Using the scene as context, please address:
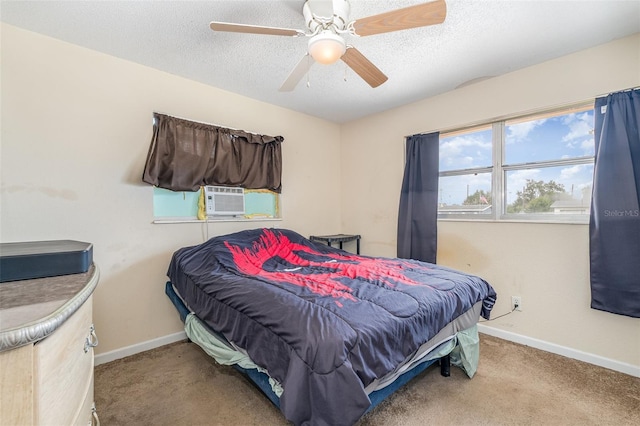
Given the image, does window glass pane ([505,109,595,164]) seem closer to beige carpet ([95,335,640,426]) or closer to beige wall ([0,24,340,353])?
beige carpet ([95,335,640,426])

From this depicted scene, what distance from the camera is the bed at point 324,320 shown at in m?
1.07

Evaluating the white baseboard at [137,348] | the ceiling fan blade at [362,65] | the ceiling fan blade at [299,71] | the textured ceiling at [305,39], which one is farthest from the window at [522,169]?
the white baseboard at [137,348]

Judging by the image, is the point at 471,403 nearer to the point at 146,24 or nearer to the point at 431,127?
the point at 431,127

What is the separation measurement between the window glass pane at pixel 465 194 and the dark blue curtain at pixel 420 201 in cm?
16

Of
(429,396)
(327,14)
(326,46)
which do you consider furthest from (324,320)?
(327,14)

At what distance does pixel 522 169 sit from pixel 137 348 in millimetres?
3781


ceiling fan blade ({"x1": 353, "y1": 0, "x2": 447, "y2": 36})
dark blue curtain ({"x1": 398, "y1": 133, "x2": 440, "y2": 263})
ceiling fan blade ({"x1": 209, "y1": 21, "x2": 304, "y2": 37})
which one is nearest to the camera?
ceiling fan blade ({"x1": 353, "y1": 0, "x2": 447, "y2": 36})

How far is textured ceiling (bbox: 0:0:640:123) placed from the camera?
5.60 feet

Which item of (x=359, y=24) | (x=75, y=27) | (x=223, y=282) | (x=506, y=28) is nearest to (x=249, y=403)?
(x=223, y=282)

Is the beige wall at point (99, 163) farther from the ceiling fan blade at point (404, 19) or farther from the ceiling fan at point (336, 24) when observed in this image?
the ceiling fan blade at point (404, 19)

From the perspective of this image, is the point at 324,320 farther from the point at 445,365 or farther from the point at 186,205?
the point at 186,205

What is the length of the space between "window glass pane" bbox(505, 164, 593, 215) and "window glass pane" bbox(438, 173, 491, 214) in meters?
0.19

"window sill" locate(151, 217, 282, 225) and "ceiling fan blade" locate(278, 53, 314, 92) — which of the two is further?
"window sill" locate(151, 217, 282, 225)

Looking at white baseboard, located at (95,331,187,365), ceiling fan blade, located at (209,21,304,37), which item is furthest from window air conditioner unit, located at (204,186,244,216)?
ceiling fan blade, located at (209,21,304,37)
